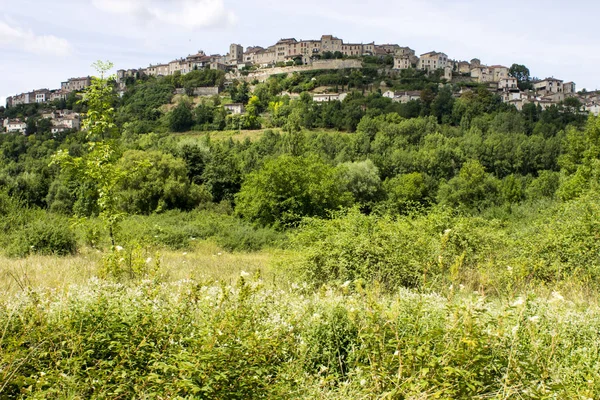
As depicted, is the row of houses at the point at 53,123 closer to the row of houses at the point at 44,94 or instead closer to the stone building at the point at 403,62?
the row of houses at the point at 44,94

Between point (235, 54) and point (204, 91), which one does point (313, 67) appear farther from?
point (235, 54)

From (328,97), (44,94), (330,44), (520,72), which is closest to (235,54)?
(330,44)

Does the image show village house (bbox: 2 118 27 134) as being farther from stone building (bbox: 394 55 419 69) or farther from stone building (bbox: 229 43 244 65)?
stone building (bbox: 394 55 419 69)

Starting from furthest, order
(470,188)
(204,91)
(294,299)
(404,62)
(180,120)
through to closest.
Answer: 1. (404,62)
2. (204,91)
3. (180,120)
4. (470,188)
5. (294,299)

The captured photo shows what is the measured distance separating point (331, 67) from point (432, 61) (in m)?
33.2

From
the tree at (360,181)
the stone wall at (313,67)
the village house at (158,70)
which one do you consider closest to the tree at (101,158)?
the tree at (360,181)

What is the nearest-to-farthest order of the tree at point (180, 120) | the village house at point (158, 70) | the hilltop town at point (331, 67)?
the tree at point (180, 120) < the hilltop town at point (331, 67) < the village house at point (158, 70)

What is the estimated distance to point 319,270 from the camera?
825 centimetres

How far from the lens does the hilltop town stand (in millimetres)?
122562

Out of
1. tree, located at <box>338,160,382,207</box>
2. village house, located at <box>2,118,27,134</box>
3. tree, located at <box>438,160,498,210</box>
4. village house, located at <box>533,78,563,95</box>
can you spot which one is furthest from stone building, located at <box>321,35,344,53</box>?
tree, located at <box>338,160,382,207</box>

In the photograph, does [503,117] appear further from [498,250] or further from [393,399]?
[393,399]

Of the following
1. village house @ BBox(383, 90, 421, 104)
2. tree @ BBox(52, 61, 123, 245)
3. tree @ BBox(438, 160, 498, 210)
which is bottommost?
tree @ BBox(438, 160, 498, 210)

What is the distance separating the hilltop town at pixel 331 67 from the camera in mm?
122562

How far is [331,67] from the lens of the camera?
401 feet
